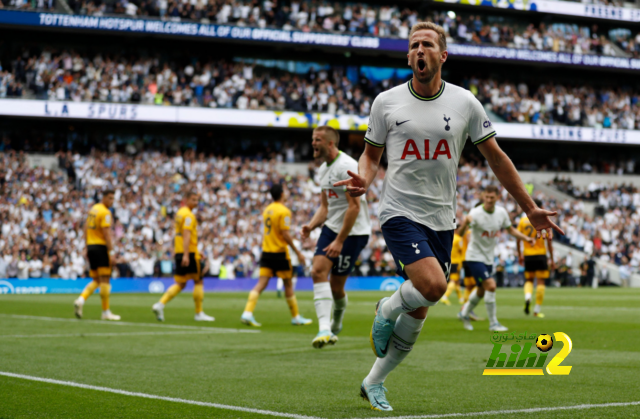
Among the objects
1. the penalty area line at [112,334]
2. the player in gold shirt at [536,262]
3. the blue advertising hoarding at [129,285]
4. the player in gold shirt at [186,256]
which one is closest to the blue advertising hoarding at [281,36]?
the blue advertising hoarding at [129,285]

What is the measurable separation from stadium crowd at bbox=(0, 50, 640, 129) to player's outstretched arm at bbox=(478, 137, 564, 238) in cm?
3293

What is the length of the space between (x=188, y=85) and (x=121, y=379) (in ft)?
108

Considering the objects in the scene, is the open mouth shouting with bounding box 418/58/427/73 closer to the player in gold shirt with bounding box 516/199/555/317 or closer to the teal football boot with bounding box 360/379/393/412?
the teal football boot with bounding box 360/379/393/412

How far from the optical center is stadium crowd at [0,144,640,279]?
29.2 metres

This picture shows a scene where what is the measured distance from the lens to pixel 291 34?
39.5 metres

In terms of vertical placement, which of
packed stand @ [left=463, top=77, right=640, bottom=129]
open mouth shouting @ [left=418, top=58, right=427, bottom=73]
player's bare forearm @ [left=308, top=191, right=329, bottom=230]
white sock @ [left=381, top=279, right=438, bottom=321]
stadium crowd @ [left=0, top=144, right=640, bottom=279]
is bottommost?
stadium crowd @ [left=0, top=144, right=640, bottom=279]

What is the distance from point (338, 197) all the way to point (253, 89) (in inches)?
1248

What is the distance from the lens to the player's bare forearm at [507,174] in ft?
17.0

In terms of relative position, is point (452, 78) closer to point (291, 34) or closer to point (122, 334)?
point (291, 34)

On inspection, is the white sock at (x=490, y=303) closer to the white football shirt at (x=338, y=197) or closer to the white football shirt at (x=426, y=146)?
the white football shirt at (x=338, y=197)

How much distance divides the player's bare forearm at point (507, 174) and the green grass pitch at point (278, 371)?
1.47 m

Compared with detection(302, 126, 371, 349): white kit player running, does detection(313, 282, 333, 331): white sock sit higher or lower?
lower

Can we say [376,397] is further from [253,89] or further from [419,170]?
[253,89]

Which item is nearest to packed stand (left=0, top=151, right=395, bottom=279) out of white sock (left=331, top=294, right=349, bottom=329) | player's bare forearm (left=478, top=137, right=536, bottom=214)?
white sock (left=331, top=294, right=349, bottom=329)
